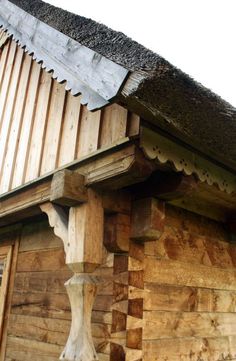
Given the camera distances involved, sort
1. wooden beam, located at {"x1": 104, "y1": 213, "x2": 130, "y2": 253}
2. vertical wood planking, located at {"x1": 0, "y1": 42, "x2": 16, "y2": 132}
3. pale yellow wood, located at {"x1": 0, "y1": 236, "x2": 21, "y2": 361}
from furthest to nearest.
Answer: vertical wood planking, located at {"x1": 0, "y1": 42, "x2": 16, "y2": 132}, pale yellow wood, located at {"x1": 0, "y1": 236, "x2": 21, "y2": 361}, wooden beam, located at {"x1": 104, "y1": 213, "x2": 130, "y2": 253}

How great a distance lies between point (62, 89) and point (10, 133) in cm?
93

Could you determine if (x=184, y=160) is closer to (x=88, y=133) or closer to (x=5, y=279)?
(x=88, y=133)

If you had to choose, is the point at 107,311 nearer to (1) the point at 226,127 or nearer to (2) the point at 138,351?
(2) the point at 138,351

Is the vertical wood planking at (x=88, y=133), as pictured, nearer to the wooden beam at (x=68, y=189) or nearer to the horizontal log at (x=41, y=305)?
the wooden beam at (x=68, y=189)

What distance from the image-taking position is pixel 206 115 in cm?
176

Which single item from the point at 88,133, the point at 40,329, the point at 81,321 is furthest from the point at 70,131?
the point at 40,329

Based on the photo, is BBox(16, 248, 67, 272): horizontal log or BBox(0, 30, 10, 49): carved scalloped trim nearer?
BBox(16, 248, 67, 272): horizontal log

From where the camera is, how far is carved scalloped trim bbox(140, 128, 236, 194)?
79.2 inches

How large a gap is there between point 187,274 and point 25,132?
1.84 meters

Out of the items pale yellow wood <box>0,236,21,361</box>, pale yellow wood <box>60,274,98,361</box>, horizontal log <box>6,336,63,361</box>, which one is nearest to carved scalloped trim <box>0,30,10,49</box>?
pale yellow wood <box>0,236,21,361</box>

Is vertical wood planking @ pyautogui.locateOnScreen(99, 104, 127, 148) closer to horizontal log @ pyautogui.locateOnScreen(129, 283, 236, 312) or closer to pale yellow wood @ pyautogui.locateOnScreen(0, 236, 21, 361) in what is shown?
horizontal log @ pyautogui.locateOnScreen(129, 283, 236, 312)

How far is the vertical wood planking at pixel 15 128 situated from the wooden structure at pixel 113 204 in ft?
0.07

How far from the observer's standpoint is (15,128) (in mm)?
3598

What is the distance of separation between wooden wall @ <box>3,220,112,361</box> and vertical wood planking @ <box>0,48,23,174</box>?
2.81 feet
